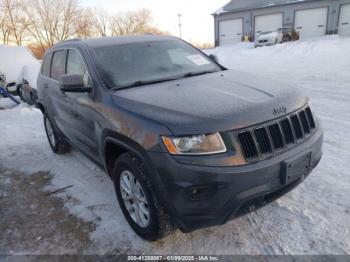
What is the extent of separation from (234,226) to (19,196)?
277 centimetres

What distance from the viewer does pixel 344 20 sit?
88.6 ft

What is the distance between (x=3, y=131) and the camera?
21.9ft

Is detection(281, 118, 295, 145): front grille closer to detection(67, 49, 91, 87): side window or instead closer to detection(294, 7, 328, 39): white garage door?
detection(67, 49, 91, 87): side window

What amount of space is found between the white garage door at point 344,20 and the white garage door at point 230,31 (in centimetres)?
917

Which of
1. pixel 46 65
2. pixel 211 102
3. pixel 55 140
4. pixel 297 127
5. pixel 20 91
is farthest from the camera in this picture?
pixel 20 91

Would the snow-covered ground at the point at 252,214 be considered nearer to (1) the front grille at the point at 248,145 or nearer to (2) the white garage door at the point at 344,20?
(1) the front grille at the point at 248,145

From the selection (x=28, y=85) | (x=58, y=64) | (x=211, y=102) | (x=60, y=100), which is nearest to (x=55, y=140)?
(x=60, y=100)

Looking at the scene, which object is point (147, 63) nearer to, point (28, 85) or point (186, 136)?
point (186, 136)

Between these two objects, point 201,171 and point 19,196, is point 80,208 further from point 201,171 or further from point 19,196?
point 201,171

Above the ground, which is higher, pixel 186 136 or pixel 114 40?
pixel 114 40

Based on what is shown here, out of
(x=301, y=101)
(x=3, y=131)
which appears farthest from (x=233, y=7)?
(x=301, y=101)

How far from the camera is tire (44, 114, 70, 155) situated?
4750 millimetres

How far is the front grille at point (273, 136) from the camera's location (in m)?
2.12

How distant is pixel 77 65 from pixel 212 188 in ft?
7.66
